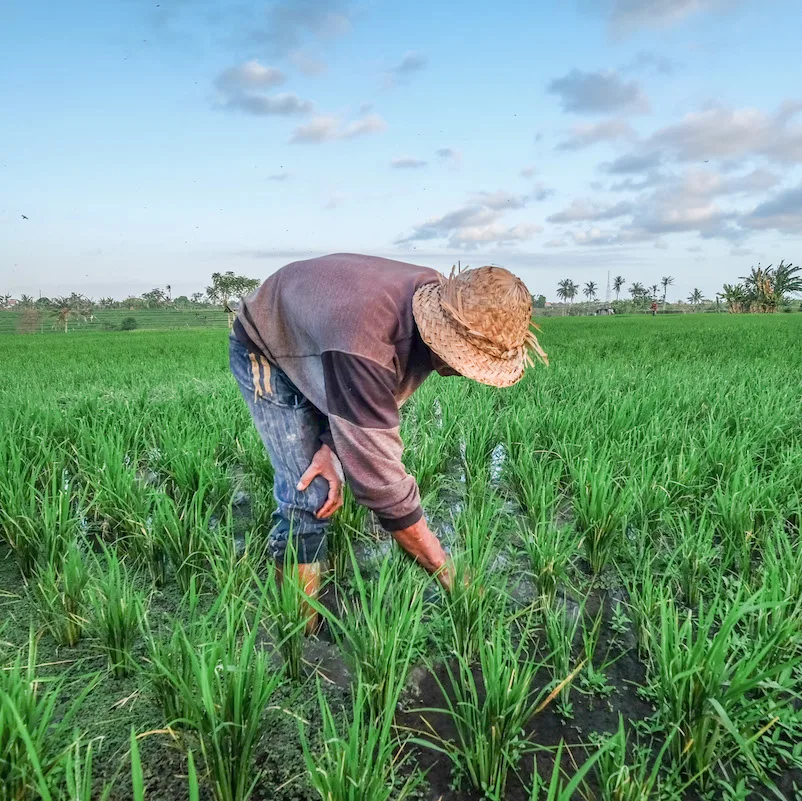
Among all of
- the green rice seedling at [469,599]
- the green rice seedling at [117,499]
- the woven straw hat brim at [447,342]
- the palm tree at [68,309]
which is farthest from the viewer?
Result: the palm tree at [68,309]

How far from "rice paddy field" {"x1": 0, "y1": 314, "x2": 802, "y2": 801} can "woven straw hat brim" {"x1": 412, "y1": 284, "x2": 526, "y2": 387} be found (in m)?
0.60

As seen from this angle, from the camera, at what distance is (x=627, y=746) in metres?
1.35

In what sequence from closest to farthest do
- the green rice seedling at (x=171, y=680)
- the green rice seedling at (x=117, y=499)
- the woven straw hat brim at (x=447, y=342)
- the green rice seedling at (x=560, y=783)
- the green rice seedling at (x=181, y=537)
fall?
the green rice seedling at (x=560, y=783) → the green rice seedling at (x=171, y=680) → the woven straw hat brim at (x=447, y=342) → the green rice seedling at (x=181, y=537) → the green rice seedling at (x=117, y=499)

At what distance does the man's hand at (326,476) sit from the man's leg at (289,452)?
0.03 metres

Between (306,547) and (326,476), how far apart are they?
0.78 ft

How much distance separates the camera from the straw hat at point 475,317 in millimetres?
1337

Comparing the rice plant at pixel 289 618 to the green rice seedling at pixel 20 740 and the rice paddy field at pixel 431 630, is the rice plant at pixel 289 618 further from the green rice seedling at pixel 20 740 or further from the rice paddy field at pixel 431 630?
the green rice seedling at pixel 20 740

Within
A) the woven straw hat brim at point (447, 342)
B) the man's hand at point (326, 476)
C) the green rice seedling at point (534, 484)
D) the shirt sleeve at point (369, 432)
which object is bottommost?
the green rice seedling at point (534, 484)

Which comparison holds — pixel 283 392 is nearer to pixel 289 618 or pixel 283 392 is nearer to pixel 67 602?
pixel 289 618

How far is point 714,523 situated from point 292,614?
1.58m

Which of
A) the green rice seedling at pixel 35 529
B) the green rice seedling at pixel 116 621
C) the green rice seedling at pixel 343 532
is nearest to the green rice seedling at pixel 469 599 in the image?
the green rice seedling at pixel 343 532

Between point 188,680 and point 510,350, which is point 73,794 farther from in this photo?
point 510,350

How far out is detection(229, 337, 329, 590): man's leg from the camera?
182 cm

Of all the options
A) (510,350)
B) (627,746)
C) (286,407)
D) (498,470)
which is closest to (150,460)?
(286,407)
